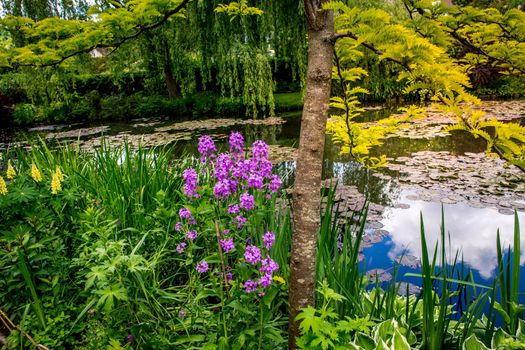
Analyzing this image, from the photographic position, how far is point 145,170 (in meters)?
3.08

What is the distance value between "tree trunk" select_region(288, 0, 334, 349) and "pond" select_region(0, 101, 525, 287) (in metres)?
0.46

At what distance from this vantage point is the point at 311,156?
1451mm

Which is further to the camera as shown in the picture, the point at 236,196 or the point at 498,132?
the point at 236,196

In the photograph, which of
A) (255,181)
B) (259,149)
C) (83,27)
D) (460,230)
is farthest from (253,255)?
(460,230)

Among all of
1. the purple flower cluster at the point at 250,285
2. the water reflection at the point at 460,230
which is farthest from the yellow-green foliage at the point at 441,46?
the water reflection at the point at 460,230

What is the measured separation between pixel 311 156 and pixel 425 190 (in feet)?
13.2

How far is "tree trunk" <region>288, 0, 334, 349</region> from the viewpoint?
54.9 inches

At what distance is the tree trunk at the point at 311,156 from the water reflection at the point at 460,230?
2394 mm

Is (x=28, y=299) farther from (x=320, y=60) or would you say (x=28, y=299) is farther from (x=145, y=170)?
(x=320, y=60)

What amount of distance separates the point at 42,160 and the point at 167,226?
2000 millimetres

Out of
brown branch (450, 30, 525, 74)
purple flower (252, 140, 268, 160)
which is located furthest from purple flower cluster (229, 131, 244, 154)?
brown branch (450, 30, 525, 74)

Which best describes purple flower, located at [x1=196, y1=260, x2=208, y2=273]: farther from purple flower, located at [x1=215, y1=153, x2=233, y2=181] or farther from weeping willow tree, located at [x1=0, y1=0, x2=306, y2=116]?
weeping willow tree, located at [x1=0, y1=0, x2=306, y2=116]

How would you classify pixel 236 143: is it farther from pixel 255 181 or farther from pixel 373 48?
pixel 373 48

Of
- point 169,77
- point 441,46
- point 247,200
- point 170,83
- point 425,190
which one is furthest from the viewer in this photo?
point 170,83
